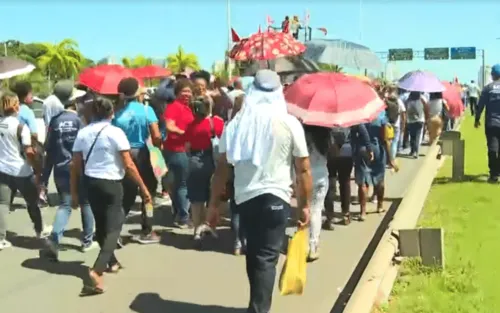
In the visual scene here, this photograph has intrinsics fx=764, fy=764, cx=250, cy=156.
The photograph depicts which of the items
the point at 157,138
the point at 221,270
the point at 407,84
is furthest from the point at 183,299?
the point at 407,84

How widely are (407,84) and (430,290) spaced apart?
10162 millimetres

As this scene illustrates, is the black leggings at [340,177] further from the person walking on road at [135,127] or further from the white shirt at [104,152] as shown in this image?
the white shirt at [104,152]

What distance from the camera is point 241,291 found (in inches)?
273

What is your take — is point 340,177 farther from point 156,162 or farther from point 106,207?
point 106,207

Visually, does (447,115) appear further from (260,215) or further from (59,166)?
(260,215)

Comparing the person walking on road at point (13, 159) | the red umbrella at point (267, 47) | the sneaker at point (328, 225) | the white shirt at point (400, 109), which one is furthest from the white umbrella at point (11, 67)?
the white shirt at point (400, 109)

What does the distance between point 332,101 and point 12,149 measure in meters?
3.66

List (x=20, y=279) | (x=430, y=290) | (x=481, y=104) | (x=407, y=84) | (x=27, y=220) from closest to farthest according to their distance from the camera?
(x=430, y=290) → (x=20, y=279) → (x=27, y=220) → (x=481, y=104) → (x=407, y=84)

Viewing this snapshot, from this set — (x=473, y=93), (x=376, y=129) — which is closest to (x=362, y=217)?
(x=376, y=129)

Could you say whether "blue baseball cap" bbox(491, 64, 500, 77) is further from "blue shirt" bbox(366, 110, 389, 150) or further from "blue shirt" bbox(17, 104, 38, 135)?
"blue shirt" bbox(17, 104, 38, 135)

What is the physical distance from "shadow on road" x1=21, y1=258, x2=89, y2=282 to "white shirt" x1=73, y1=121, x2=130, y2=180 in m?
1.21

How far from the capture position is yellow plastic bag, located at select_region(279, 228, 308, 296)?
582 cm

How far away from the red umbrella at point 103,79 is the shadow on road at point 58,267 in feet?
6.54

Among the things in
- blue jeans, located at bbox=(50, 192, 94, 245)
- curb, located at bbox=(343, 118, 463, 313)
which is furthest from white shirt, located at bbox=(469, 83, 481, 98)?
blue jeans, located at bbox=(50, 192, 94, 245)
